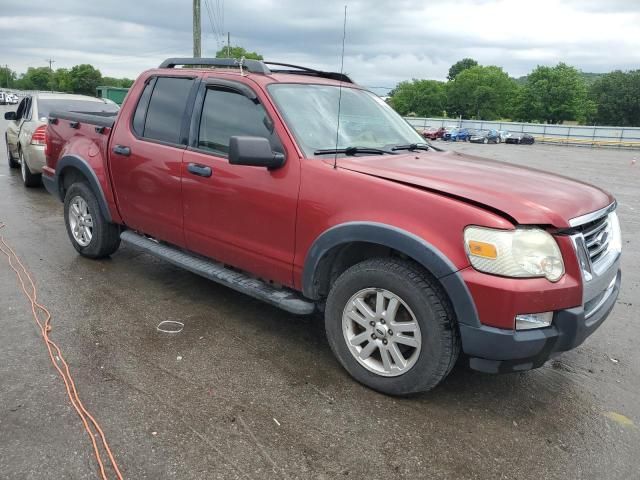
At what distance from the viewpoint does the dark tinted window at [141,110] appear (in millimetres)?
4756

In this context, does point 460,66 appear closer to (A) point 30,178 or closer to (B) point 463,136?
(B) point 463,136

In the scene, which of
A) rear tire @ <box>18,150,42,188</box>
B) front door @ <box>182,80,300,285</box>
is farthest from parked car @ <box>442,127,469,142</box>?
front door @ <box>182,80,300,285</box>

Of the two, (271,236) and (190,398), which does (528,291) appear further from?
(190,398)

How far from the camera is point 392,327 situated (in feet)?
10.2

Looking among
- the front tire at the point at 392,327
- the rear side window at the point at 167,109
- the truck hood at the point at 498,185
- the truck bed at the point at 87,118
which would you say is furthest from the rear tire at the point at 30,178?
the front tire at the point at 392,327

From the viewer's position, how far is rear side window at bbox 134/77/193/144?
4.42m

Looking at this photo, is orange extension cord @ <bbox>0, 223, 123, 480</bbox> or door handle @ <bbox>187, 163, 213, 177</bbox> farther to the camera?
door handle @ <bbox>187, 163, 213, 177</bbox>

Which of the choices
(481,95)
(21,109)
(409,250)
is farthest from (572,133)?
(409,250)

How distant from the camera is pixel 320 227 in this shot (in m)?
3.36

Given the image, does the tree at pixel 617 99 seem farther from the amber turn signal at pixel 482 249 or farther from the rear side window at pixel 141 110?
the amber turn signal at pixel 482 249

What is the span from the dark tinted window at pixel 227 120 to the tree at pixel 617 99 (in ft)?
338

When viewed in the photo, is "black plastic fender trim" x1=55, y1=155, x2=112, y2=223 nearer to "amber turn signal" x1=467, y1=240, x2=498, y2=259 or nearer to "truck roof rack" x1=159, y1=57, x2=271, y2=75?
"truck roof rack" x1=159, y1=57, x2=271, y2=75

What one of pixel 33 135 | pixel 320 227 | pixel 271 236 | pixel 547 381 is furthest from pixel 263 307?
pixel 33 135

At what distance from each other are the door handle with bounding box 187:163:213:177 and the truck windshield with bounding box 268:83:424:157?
72 cm
